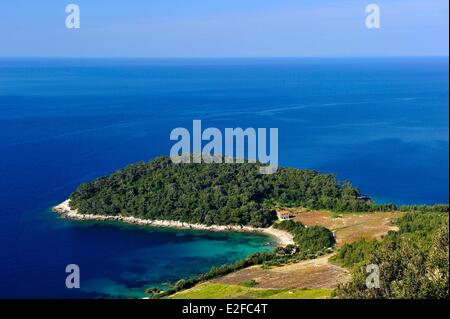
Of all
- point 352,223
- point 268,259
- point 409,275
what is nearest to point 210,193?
point 352,223

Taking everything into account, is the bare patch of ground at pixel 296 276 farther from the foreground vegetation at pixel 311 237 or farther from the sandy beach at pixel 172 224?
the sandy beach at pixel 172 224

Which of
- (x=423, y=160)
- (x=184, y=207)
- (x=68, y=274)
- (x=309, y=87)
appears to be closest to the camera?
(x=68, y=274)

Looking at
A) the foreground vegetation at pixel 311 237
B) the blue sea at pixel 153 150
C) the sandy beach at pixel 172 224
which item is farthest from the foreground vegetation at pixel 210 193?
the foreground vegetation at pixel 311 237

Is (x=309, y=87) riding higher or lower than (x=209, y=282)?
higher

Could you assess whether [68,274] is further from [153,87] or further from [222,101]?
[153,87]
